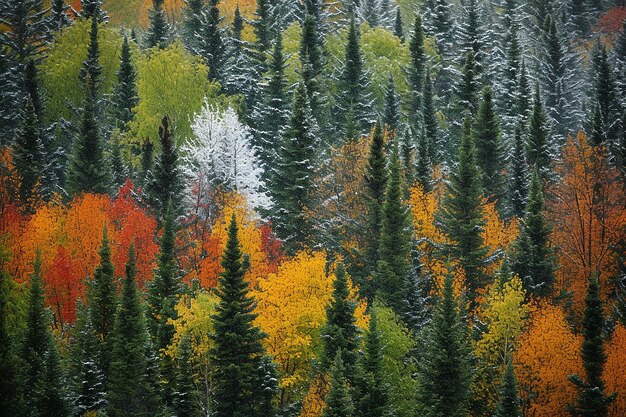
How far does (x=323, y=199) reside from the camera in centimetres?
6009

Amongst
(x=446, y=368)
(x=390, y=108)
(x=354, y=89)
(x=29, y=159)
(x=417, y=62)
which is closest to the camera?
(x=446, y=368)

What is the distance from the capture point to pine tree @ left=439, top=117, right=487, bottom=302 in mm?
56844

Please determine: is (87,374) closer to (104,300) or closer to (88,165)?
(104,300)

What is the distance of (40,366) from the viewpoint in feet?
146

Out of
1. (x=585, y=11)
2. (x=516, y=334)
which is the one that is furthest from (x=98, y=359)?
(x=585, y=11)

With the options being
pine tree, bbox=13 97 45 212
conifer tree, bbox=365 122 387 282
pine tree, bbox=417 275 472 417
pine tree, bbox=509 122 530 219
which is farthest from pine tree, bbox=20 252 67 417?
pine tree, bbox=509 122 530 219

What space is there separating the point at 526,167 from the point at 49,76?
42.7m

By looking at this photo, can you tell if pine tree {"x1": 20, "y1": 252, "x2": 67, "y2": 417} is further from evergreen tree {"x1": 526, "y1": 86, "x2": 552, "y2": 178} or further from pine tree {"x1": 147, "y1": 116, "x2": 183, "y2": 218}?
evergreen tree {"x1": 526, "y1": 86, "x2": 552, "y2": 178}

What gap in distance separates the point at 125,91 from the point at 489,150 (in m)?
33.3

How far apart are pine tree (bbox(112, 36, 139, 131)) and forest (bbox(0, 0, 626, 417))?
183 millimetres

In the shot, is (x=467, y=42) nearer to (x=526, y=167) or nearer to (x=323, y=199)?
(x=526, y=167)

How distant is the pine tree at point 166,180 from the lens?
60438 mm

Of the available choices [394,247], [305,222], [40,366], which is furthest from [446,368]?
[40,366]

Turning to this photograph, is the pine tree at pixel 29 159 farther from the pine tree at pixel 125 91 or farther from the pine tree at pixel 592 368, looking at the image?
the pine tree at pixel 592 368
